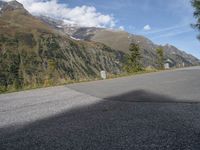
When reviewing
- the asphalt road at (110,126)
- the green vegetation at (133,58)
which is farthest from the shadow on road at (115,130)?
the green vegetation at (133,58)

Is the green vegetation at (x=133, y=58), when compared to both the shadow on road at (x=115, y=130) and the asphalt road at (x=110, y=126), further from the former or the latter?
the shadow on road at (x=115, y=130)

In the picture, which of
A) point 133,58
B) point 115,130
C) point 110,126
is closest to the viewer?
point 115,130

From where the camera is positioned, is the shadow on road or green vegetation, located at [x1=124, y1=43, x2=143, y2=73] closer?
the shadow on road

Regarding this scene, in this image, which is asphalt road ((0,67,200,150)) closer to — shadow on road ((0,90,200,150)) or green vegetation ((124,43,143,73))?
shadow on road ((0,90,200,150))

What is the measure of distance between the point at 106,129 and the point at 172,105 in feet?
8.87

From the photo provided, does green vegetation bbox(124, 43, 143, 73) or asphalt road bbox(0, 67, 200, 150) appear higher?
green vegetation bbox(124, 43, 143, 73)

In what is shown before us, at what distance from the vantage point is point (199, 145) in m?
4.20

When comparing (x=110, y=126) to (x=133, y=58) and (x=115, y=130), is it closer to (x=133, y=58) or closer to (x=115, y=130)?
(x=115, y=130)

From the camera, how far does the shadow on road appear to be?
4.57m

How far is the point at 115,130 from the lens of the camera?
5414mm

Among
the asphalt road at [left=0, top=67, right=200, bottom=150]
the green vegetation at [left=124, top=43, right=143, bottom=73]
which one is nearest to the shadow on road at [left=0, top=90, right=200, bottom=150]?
the asphalt road at [left=0, top=67, right=200, bottom=150]

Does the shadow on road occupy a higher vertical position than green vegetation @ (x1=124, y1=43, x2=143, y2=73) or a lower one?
lower

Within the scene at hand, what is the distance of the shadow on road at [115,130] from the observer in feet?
15.0

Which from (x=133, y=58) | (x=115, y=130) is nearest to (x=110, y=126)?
(x=115, y=130)
